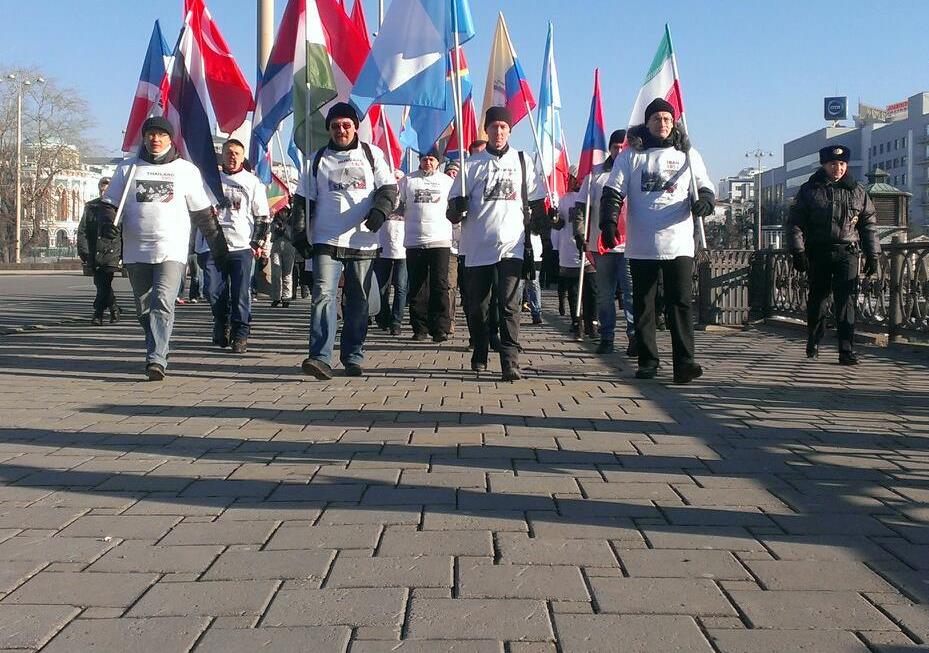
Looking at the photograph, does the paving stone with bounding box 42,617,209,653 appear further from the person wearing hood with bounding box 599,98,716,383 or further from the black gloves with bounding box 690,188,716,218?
the black gloves with bounding box 690,188,716,218

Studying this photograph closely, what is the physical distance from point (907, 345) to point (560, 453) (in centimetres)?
697

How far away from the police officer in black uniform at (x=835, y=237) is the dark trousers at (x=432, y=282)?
353 centimetres

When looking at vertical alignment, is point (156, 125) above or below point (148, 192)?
above

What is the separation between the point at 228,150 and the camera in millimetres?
10562

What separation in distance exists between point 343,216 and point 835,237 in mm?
4359

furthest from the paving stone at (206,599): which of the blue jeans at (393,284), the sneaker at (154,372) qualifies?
the blue jeans at (393,284)

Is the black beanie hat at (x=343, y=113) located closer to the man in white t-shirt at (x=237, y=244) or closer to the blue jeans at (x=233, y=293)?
the man in white t-shirt at (x=237, y=244)

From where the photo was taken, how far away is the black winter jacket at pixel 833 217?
9.31 metres

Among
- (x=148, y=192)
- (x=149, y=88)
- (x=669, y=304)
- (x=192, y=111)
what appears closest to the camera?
(x=669, y=304)

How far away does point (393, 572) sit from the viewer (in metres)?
3.27

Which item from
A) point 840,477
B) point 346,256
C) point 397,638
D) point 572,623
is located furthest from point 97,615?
point 346,256

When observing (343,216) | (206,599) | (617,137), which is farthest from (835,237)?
(206,599)

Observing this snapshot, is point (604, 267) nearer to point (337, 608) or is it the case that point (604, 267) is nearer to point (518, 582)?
point (518, 582)

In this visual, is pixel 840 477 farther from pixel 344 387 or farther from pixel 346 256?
pixel 346 256
